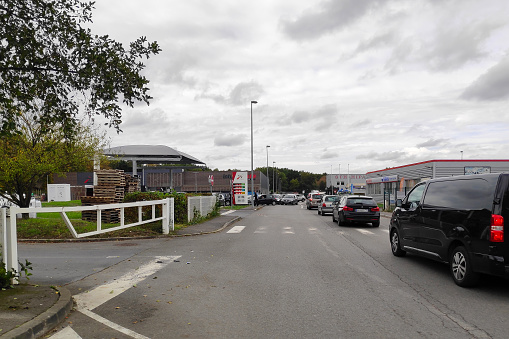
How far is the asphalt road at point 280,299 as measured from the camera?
4.82 metres

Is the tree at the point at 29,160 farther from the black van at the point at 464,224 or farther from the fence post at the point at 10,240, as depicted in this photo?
the black van at the point at 464,224

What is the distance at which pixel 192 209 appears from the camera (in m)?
19.5

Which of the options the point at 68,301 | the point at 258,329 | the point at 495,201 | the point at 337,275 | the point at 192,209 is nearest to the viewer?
the point at 258,329

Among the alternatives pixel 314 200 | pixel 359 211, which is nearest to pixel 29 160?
pixel 359 211

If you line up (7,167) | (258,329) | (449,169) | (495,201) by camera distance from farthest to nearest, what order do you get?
1. (449,169)
2. (7,167)
3. (495,201)
4. (258,329)

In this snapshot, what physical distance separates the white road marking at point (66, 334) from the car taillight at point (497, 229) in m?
5.92

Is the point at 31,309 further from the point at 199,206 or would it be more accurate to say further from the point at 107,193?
the point at 199,206

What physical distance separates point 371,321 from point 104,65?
5554mm

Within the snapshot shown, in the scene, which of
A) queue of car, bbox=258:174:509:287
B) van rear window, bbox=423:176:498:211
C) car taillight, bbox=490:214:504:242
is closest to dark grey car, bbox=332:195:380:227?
queue of car, bbox=258:174:509:287

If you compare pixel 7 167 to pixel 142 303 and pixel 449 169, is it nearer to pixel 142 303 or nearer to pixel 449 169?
pixel 142 303

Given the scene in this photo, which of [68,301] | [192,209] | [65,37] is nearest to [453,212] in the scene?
[68,301]

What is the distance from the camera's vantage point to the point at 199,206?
20.9 m

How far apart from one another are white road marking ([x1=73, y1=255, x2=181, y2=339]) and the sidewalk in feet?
0.78

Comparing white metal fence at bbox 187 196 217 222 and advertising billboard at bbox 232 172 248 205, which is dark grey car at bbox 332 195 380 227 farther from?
advertising billboard at bbox 232 172 248 205
